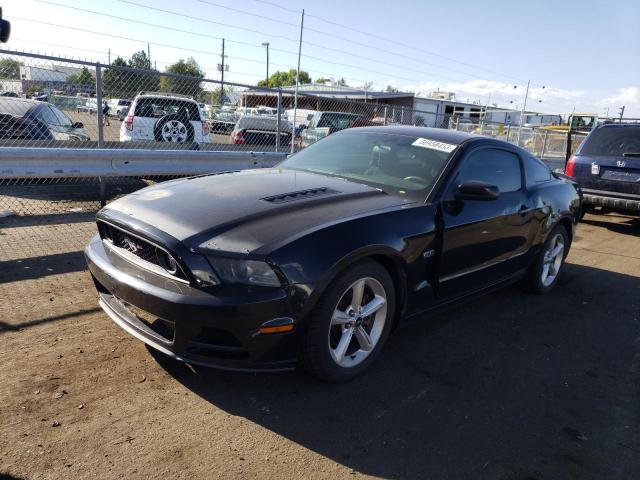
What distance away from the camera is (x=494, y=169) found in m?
4.46

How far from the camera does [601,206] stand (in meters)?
8.73

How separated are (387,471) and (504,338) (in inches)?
79.9

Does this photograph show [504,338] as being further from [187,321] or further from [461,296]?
[187,321]

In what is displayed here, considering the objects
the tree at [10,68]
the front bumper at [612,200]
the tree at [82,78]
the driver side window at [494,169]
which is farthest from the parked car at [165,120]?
the front bumper at [612,200]

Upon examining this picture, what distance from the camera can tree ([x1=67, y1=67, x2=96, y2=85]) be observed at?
6969mm

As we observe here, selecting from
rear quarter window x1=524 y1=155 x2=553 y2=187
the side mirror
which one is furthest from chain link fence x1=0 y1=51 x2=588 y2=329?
rear quarter window x1=524 y1=155 x2=553 y2=187

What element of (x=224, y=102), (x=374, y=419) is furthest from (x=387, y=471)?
(x=224, y=102)

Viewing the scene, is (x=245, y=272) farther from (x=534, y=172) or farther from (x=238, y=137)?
(x=238, y=137)

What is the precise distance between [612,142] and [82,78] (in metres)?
8.63

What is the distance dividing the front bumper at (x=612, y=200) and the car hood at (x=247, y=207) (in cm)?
657

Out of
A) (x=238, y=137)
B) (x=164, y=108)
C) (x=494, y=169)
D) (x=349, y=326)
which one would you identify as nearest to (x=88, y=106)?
(x=164, y=108)

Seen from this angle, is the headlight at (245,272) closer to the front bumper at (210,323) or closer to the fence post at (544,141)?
the front bumper at (210,323)

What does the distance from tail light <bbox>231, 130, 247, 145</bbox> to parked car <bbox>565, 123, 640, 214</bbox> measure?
7.29m

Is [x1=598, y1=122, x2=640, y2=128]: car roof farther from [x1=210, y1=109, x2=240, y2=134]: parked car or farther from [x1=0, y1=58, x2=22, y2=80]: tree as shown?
[x1=0, y1=58, x2=22, y2=80]: tree
